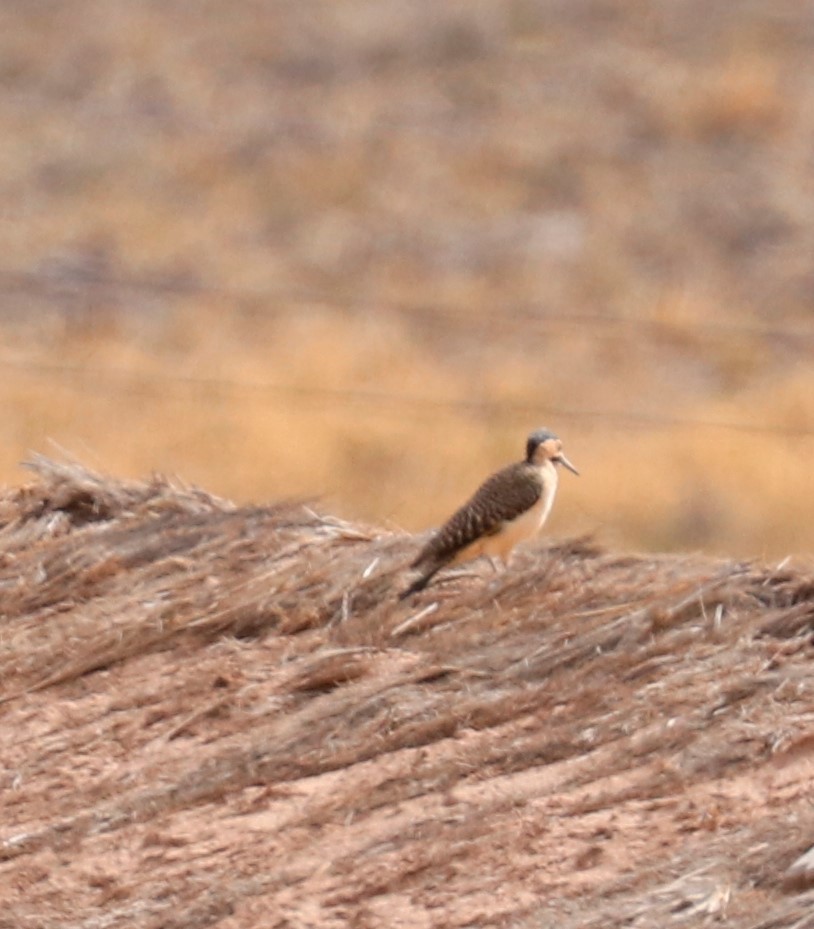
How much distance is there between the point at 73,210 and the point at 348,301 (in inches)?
289

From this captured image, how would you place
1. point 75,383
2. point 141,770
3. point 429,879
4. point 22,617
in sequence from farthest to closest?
point 75,383
point 22,617
point 141,770
point 429,879

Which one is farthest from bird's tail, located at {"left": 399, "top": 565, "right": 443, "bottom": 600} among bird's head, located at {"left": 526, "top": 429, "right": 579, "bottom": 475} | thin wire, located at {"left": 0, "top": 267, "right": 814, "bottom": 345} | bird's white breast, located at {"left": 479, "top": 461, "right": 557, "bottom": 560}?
thin wire, located at {"left": 0, "top": 267, "right": 814, "bottom": 345}

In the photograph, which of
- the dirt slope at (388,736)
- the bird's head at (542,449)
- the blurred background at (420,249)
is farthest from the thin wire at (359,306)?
the dirt slope at (388,736)

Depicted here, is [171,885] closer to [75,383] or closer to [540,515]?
[540,515]

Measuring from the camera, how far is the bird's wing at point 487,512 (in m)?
7.96

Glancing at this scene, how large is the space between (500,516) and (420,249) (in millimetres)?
27681

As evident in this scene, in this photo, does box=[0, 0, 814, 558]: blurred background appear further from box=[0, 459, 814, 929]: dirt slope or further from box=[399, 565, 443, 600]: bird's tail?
box=[399, 565, 443, 600]: bird's tail

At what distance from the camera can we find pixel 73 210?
117 feet

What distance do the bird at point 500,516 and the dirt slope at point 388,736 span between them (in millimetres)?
110

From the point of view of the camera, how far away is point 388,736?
Result: 7.20 meters

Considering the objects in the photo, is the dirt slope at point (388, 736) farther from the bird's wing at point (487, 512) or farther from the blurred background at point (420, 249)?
the blurred background at point (420, 249)

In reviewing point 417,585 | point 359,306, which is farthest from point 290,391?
point 417,585

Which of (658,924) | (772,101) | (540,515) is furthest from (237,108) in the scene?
(658,924)

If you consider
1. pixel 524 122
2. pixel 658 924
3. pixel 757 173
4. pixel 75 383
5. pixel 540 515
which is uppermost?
pixel 524 122
